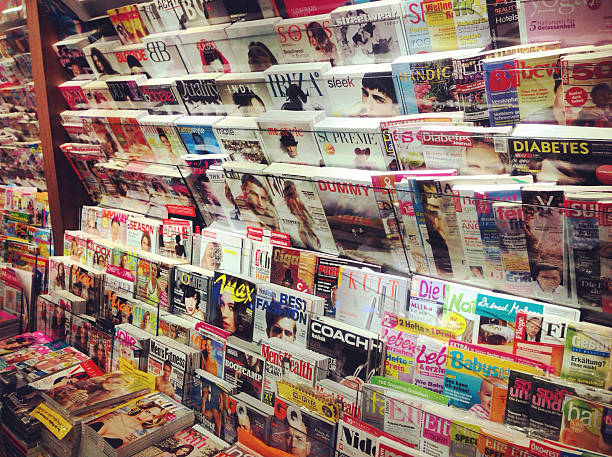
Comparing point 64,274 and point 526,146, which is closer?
point 526,146

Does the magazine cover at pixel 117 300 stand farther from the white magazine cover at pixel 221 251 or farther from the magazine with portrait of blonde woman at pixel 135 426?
the magazine with portrait of blonde woman at pixel 135 426

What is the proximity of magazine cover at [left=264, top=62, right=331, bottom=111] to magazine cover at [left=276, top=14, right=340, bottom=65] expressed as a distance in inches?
1.0

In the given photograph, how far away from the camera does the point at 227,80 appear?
1.77 metres

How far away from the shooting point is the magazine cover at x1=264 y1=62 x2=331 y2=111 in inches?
61.4

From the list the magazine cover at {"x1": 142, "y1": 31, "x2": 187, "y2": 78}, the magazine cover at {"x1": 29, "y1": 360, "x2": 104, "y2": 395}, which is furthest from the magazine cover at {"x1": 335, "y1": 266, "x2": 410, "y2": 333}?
the magazine cover at {"x1": 29, "y1": 360, "x2": 104, "y2": 395}

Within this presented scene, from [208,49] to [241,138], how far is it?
305mm

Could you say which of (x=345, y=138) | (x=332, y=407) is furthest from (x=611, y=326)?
(x=345, y=138)

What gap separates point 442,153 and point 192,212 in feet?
3.85

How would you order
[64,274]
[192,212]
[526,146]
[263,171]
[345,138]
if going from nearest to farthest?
[526,146] → [345,138] → [263,171] → [192,212] → [64,274]

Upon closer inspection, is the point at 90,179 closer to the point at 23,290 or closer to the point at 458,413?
the point at 23,290

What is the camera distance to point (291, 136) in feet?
5.44

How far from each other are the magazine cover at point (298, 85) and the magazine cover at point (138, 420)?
1027mm

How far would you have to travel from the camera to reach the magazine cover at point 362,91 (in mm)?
1450

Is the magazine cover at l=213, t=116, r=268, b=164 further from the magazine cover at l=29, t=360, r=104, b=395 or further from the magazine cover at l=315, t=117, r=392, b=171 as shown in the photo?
the magazine cover at l=29, t=360, r=104, b=395
